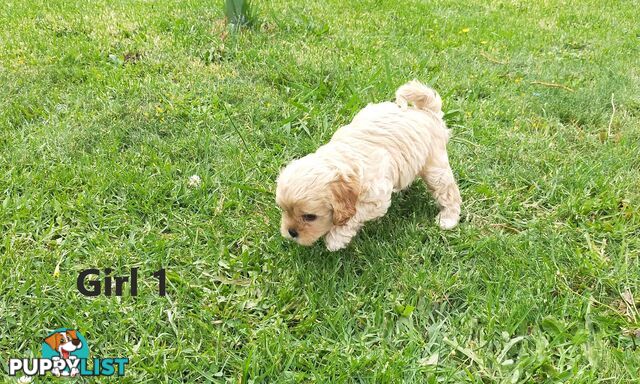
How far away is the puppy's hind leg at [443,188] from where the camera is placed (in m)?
3.11

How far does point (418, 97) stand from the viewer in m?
3.19

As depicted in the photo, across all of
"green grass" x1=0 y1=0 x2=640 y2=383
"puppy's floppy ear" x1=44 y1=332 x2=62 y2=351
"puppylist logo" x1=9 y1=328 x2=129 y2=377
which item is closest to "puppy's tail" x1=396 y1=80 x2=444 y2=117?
"green grass" x1=0 y1=0 x2=640 y2=383

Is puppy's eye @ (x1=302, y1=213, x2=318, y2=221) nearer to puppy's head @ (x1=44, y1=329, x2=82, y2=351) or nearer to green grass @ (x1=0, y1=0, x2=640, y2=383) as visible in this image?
green grass @ (x1=0, y1=0, x2=640, y2=383)

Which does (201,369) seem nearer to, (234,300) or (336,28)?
(234,300)

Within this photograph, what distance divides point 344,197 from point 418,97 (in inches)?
40.9

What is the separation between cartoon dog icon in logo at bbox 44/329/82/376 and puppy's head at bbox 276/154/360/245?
117cm

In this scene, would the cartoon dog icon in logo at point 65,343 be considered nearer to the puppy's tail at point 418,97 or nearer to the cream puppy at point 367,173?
the cream puppy at point 367,173

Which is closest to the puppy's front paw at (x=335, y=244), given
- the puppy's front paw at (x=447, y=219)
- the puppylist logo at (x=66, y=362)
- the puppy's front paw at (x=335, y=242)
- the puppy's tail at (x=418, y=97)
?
the puppy's front paw at (x=335, y=242)

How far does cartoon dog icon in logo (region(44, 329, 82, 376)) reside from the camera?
232 centimetres

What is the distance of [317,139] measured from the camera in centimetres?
388

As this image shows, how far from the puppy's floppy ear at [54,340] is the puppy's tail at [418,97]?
235 cm

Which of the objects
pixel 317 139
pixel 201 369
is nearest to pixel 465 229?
pixel 317 139

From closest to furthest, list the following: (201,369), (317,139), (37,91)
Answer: (201,369) < (317,139) < (37,91)

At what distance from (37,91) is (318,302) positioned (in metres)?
3.26
